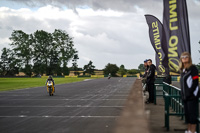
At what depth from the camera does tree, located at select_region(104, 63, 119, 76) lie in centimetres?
13700

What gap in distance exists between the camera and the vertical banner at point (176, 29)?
28.4 ft

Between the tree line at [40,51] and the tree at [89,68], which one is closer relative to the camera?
the tree line at [40,51]

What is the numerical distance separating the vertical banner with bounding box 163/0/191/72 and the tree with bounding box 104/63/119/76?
5016 inches

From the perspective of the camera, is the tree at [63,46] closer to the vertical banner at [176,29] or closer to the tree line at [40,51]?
the tree line at [40,51]

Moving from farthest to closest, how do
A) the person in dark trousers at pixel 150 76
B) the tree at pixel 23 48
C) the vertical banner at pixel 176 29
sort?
1. the tree at pixel 23 48
2. the person in dark trousers at pixel 150 76
3. the vertical banner at pixel 176 29

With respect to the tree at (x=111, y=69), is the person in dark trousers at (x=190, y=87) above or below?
below

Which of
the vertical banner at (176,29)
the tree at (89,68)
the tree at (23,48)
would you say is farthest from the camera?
the tree at (89,68)

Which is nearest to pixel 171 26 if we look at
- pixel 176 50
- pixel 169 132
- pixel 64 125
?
pixel 176 50

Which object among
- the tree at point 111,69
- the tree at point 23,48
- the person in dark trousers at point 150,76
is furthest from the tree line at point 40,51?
the person in dark trousers at point 150,76

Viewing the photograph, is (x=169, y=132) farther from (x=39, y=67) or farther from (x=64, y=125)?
(x=39, y=67)

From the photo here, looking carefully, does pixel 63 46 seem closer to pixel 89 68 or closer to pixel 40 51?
pixel 40 51

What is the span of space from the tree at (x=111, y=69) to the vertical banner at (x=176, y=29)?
127394 millimetres

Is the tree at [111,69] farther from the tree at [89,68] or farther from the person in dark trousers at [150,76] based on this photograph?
the person in dark trousers at [150,76]

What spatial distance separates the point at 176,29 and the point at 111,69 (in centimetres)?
12880
